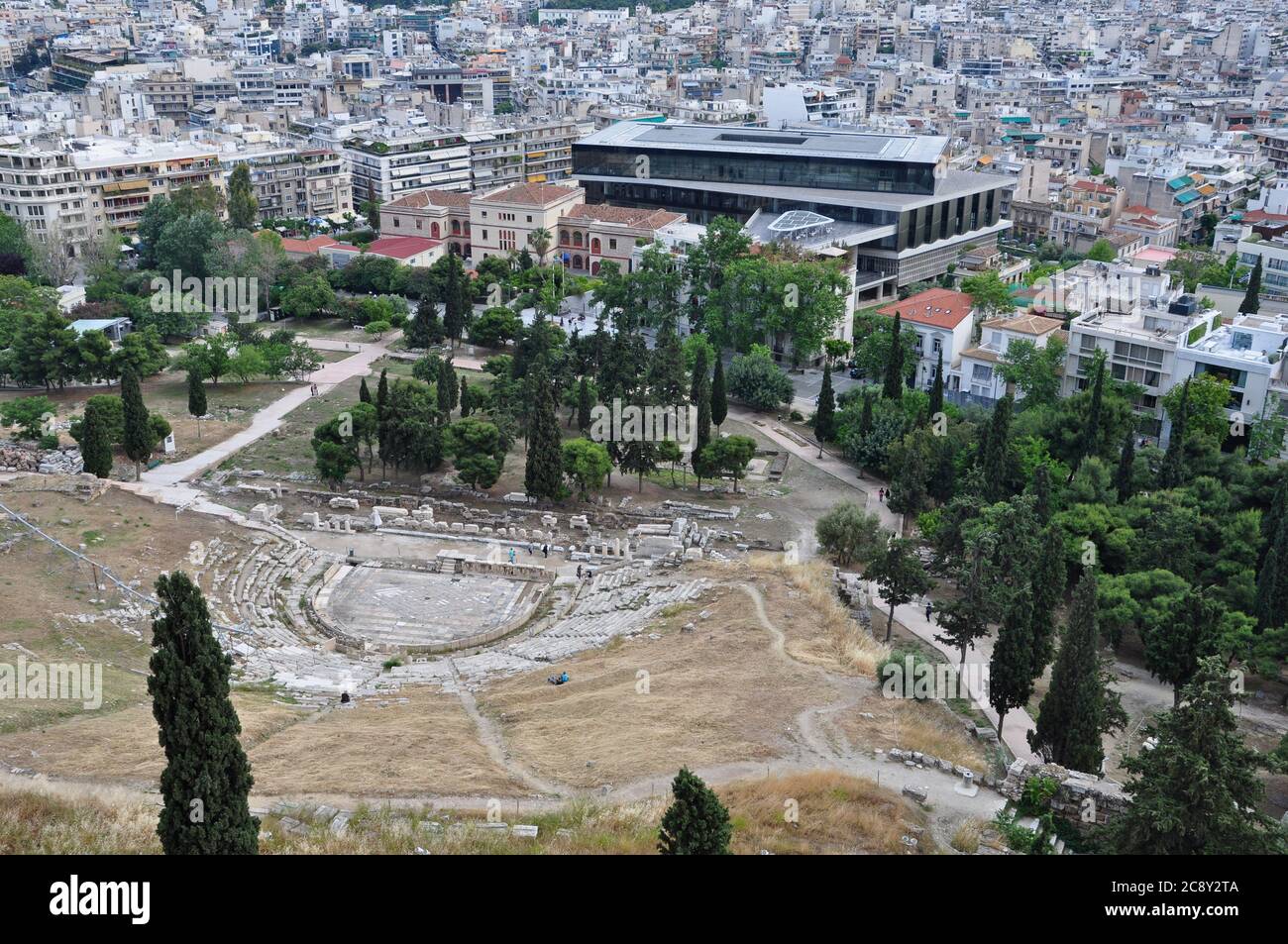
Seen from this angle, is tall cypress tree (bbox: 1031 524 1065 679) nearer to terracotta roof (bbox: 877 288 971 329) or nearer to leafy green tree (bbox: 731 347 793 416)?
leafy green tree (bbox: 731 347 793 416)

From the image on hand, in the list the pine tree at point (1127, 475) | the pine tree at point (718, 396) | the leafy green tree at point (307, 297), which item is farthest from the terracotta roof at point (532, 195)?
the pine tree at point (1127, 475)

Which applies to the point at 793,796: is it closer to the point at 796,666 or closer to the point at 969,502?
the point at 796,666

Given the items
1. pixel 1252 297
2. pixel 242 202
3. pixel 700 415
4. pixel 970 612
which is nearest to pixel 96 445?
pixel 700 415

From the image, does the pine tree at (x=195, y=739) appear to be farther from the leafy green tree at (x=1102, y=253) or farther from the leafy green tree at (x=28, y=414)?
the leafy green tree at (x=1102, y=253)

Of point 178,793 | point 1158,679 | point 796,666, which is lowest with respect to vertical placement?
point 1158,679

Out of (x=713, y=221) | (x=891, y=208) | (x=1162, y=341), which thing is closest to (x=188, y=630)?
(x=1162, y=341)

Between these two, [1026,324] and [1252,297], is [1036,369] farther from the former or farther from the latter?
[1252,297]

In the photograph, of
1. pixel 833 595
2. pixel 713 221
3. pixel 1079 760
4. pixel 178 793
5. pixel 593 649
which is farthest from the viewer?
pixel 713 221

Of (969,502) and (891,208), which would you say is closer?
(969,502)
